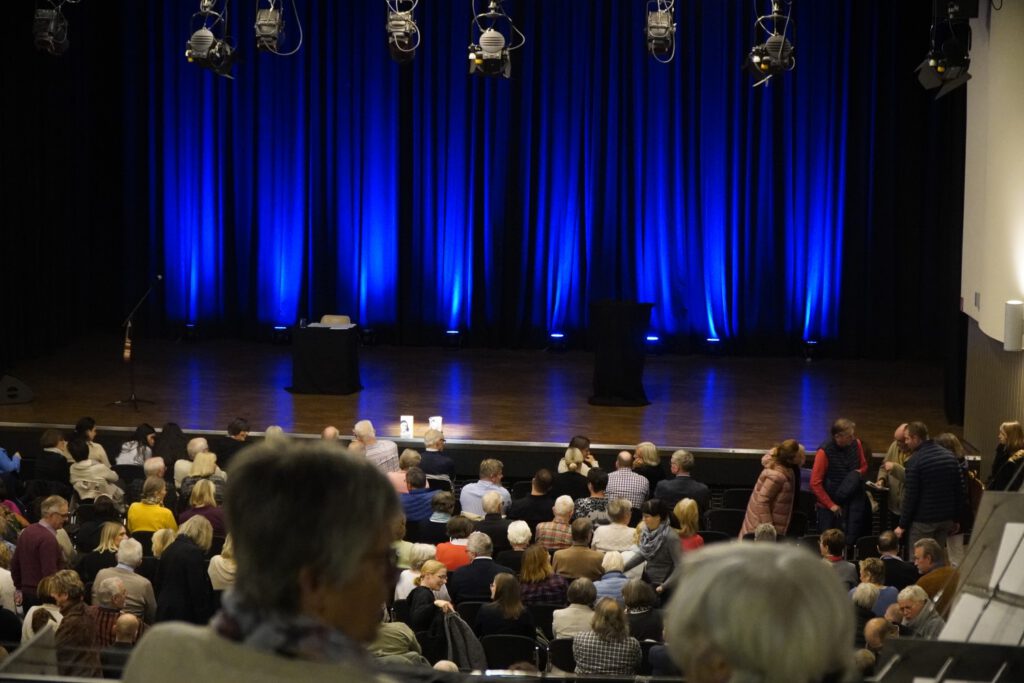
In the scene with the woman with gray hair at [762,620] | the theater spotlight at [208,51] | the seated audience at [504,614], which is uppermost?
the theater spotlight at [208,51]

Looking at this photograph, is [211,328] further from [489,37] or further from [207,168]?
[489,37]

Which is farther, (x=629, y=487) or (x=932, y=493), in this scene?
(x=629, y=487)

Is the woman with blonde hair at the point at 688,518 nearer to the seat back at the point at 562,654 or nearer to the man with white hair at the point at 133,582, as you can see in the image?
the seat back at the point at 562,654

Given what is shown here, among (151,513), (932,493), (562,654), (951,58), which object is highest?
(951,58)

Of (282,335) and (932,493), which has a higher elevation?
(282,335)

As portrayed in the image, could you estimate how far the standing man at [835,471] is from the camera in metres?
9.42

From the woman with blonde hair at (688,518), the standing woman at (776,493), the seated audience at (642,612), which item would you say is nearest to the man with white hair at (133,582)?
the seated audience at (642,612)

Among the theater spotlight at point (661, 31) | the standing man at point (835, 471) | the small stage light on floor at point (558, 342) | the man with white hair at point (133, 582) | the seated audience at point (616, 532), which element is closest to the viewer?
the man with white hair at point (133, 582)

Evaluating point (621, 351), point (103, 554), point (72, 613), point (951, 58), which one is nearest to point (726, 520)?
point (951, 58)

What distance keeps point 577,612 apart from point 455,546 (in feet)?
4.51

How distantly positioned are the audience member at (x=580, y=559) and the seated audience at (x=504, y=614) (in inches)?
40.7

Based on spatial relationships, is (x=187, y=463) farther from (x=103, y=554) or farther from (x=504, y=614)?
(x=504, y=614)

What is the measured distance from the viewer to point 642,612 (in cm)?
650

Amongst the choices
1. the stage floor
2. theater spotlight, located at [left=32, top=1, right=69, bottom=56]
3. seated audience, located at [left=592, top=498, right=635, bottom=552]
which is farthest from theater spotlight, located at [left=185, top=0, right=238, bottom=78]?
seated audience, located at [left=592, top=498, right=635, bottom=552]
